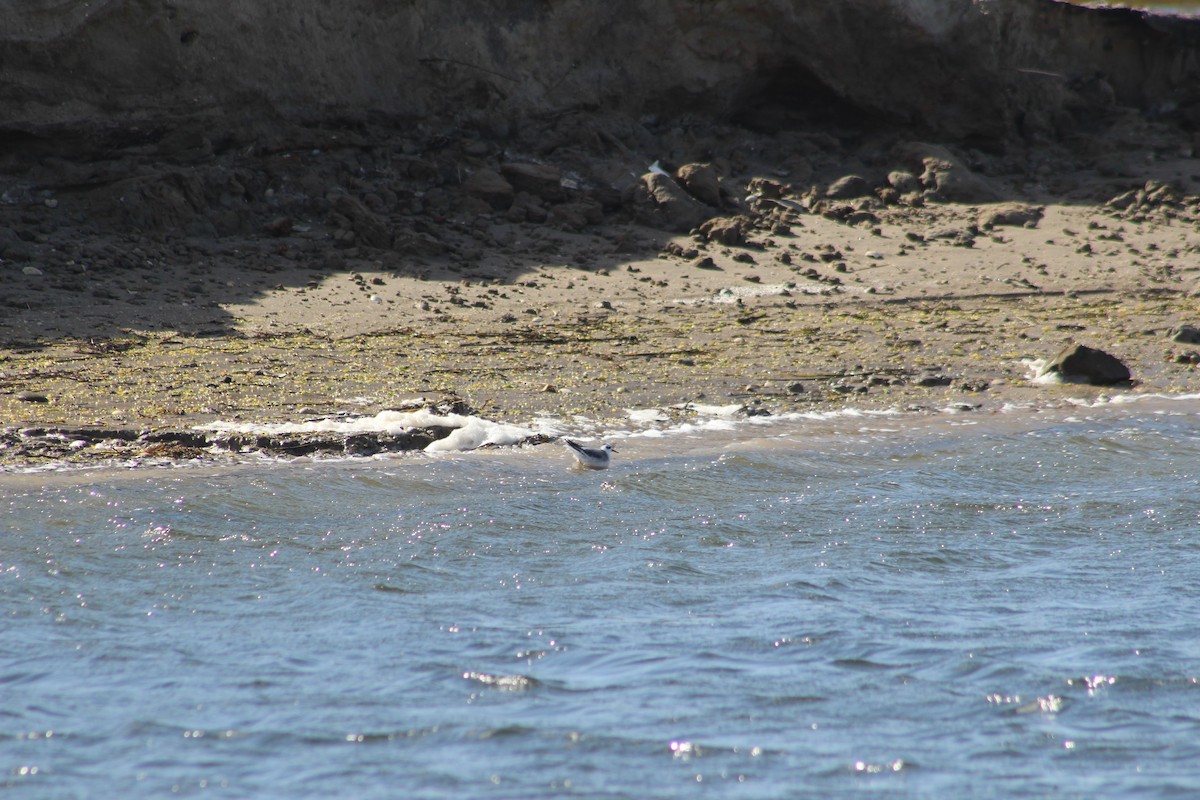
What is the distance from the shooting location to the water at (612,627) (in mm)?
3402

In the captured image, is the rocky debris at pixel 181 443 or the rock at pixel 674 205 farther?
the rock at pixel 674 205

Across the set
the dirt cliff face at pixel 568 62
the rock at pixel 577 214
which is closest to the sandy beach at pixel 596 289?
the rock at pixel 577 214

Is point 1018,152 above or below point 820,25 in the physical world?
below

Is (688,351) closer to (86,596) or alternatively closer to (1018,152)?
(86,596)

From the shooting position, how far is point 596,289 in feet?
28.2

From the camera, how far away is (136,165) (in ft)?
30.3

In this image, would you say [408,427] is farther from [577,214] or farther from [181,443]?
[577,214]

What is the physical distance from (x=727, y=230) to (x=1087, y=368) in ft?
9.59

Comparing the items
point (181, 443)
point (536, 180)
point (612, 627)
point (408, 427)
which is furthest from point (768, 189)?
point (612, 627)

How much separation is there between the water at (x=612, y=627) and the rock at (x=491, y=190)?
4072mm

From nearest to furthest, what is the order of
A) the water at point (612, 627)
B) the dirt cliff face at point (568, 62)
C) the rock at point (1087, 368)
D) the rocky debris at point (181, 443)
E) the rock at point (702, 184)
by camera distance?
the water at point (612, 627) → the rocky debris at point (181, 443) → the rock at point (1087, 368) → the dirt cliff face at point (568, 62) → the rock at point (702, 184)

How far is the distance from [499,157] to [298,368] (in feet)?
12.9

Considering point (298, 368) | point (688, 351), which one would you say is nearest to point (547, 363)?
point (688, 351)

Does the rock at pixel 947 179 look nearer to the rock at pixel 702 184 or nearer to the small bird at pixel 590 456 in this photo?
the rock at pixel 702 184
